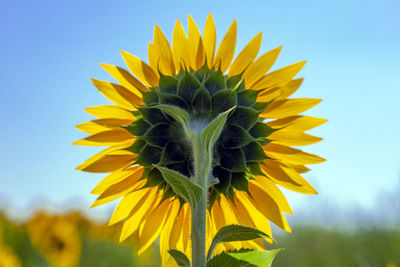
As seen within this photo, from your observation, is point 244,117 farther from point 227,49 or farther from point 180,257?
point 180,257

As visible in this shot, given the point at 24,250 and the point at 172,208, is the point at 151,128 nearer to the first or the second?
the point at 172,208

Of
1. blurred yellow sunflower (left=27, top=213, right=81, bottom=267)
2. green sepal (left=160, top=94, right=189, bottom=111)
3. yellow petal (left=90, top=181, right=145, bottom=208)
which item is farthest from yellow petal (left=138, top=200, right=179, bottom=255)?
blurred yellow sunflower (left=27, top=213, right=81, bottom=267)

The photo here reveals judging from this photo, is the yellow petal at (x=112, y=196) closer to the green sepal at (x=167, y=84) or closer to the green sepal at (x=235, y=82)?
the green sepal at (x=167, y=84)

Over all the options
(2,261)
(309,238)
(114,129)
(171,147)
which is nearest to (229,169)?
(171,147)

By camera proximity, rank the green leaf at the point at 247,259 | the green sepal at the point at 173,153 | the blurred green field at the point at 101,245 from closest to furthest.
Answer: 1. the green leaf at the point at 247,259
2. the green sepal at the point at 173,153
3. the blurred green field at the point at 101,245

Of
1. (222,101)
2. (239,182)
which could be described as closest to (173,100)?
(222,101)

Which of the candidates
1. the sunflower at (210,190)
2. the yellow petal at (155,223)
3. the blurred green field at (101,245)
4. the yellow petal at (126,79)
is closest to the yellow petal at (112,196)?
the sunflower at (210,190)
